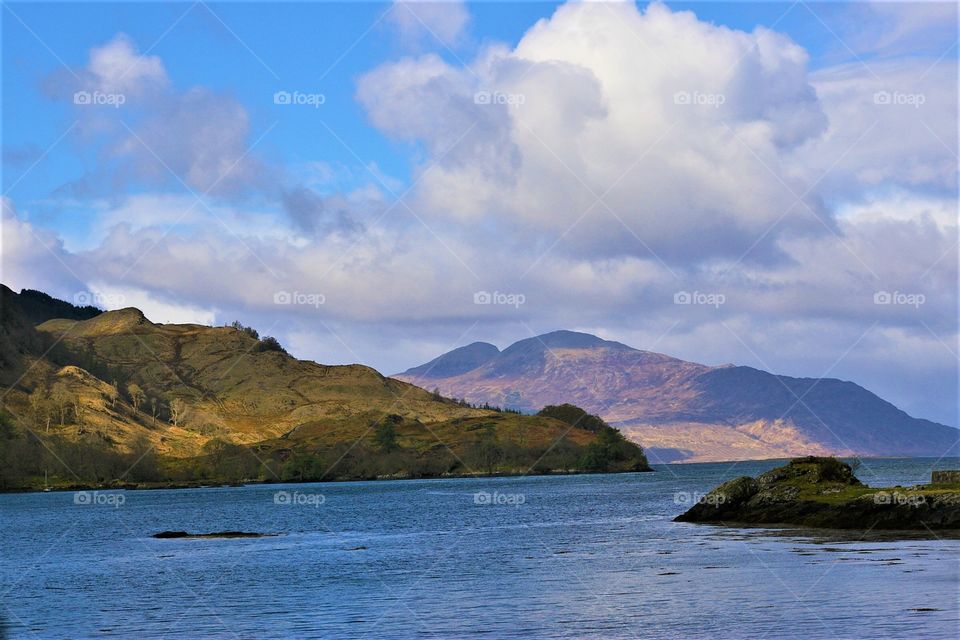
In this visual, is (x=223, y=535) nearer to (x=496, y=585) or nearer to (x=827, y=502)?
(x=496, y=585)

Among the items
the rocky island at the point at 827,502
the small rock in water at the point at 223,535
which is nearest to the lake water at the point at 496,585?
the small rock in water at the point at 223,535

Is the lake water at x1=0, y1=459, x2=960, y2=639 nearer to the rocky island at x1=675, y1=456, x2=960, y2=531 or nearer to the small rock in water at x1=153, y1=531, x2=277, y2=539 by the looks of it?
the small rock in water at x1=153, y1=531, x2=277, y2=539

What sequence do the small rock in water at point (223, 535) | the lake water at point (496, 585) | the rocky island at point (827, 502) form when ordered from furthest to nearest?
the small rock in water at point (223, 535), the rocky island at point (827, 502), the lake water at point (496, 585)

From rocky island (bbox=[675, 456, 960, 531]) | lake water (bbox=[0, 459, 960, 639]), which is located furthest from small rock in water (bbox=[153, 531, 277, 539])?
rocky island (bbox=[675, 456, 960, 531])

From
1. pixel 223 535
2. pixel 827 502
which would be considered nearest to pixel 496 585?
pixel 827 502


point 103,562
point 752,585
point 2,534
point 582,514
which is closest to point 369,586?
point 752,585

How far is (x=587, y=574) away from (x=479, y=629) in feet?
77.9

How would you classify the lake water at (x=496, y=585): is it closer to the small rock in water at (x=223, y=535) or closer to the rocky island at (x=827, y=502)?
the small rock in water at (x=223, y=535)

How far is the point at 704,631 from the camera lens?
49.3m

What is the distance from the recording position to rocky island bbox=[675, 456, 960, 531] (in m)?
91.2

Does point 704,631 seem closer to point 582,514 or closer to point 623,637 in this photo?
point 623,637

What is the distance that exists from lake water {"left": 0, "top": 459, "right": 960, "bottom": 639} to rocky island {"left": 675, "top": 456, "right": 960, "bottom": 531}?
15.8 feet

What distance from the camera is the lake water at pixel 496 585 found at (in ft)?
173

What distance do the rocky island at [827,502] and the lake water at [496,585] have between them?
4.82 m
